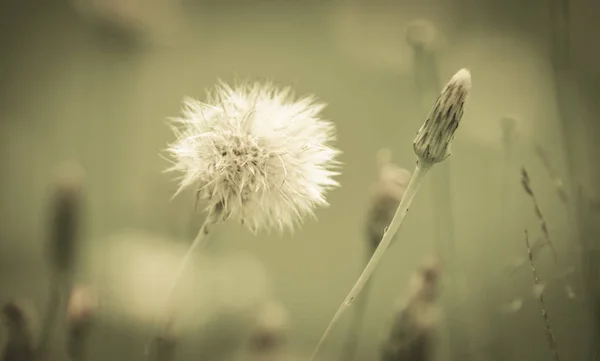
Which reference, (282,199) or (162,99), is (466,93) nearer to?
(282,199)

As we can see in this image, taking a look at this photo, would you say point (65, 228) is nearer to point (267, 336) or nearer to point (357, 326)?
point (267, 336)

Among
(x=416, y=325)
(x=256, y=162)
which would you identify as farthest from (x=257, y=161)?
(x=416, y=325)

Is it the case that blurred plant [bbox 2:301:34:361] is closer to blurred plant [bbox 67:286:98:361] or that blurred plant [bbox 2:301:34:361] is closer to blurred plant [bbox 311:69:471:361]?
blurred plant [bbox 67:286:98:361]

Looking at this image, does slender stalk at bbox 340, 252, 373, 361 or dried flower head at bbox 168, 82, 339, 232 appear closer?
dried flower head at bbox 168, 82, 339, 232

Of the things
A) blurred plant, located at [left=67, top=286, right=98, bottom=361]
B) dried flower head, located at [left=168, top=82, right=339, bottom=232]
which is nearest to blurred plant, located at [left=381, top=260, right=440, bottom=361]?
dried flower head, located at [left=168, top=82, right=339, bottom=232]

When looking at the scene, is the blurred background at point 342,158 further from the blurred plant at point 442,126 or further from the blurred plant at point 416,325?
the blurred plant at point 442,126
